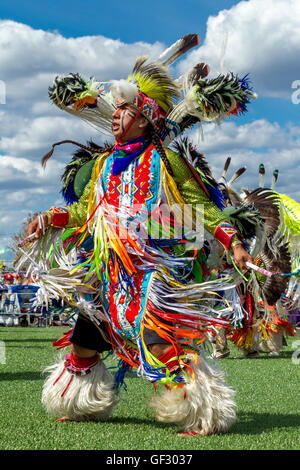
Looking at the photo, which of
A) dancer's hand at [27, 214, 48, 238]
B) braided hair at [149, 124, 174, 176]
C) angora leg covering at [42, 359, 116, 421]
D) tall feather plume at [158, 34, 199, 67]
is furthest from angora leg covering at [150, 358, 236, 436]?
tall feather plume at [158, 34, 199, 67]

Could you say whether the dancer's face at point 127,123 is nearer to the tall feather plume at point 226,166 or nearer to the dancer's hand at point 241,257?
the dancer's hand at point 241,257

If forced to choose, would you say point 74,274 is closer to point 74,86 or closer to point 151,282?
point 151,282

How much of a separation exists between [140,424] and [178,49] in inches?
91.3

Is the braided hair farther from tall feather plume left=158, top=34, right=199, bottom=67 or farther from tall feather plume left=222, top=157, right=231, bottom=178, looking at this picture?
tall feather plume left=222, top=157, right=231, bottom=178

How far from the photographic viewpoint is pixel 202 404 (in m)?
3.52

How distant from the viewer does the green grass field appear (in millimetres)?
3338

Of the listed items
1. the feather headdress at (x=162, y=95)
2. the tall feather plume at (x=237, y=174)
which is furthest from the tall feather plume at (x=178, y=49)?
the tall feather plume at (x=237, y=174)

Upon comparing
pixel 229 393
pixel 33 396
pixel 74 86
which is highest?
pixel 74 86

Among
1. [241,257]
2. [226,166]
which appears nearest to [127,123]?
[241,257]
